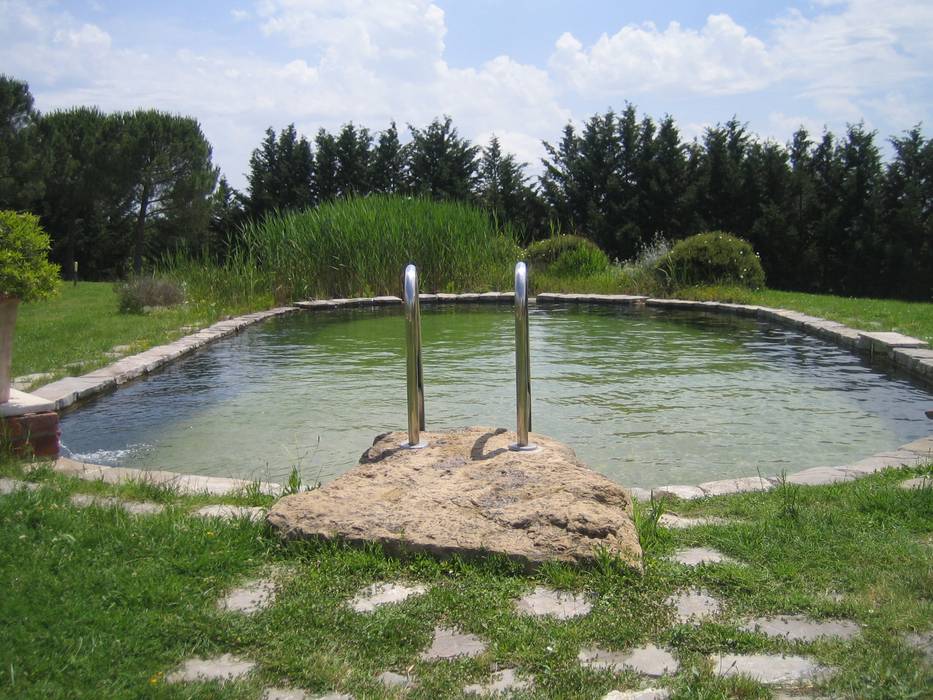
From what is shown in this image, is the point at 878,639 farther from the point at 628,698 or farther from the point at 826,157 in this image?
the point at 826,157

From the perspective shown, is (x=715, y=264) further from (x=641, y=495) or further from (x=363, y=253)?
(x=641, y=495)

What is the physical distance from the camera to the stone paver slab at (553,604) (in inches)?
94.5

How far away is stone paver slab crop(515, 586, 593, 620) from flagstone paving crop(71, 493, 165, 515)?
153cm

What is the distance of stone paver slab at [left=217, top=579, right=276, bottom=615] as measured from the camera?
2.44 meters

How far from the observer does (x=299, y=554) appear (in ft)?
9.29

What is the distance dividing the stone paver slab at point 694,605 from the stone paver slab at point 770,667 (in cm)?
22

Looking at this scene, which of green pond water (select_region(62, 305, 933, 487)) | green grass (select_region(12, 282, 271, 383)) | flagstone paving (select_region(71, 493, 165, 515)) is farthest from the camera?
green grass (select_region(12, 282, 271, 383))

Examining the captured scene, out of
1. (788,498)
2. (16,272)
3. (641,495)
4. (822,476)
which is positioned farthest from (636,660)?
(16,272)

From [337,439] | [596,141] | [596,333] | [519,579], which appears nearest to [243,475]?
[337,439]

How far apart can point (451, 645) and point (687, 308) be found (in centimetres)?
1157

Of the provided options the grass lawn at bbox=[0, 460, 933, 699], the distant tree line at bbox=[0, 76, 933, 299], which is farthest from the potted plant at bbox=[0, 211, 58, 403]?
the distant tree line at bbox=[0, 76, 933, 299]

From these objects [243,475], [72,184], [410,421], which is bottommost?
[243,475]

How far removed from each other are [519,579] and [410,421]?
4.13ft

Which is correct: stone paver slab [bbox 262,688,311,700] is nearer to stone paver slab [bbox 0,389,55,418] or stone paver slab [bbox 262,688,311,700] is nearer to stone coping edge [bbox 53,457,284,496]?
stone coping edge [bbox 53,457,284,496]
